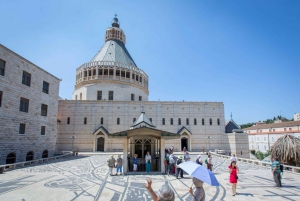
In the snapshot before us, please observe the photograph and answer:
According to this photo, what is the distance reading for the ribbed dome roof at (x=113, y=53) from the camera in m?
48.1

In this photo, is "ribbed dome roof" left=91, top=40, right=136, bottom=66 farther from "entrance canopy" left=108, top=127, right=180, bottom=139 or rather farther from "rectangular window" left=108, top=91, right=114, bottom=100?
"entrance canopy" left=108, top=127, right=180, bottom=139

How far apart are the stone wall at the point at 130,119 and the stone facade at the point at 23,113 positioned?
8778 mm

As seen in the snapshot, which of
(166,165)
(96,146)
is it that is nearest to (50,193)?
(166,165)

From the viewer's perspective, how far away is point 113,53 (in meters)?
49.4

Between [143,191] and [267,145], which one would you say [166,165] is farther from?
[267,145]

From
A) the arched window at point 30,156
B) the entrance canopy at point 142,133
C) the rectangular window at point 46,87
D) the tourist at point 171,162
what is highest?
the rectangular window at point 46,87

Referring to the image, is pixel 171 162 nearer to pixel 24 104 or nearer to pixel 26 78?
pixel 24 104

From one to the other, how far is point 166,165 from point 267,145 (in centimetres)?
5212

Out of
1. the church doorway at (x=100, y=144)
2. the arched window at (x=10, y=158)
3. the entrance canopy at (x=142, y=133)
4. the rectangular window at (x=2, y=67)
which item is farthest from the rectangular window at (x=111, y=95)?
the entrance canopy at (x=142, y=133)

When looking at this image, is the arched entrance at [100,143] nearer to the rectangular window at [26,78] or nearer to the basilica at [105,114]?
the basilica at [105,114]

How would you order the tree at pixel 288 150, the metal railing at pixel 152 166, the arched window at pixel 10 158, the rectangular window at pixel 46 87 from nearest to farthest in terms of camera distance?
the metal railing at pixel 152 166, the tree at pixel 288 150, the arched window at pixel 10 158, the rectangular window at pixel 46 87

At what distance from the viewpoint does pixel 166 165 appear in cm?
1496

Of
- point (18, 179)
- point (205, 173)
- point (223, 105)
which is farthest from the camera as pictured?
point (223, 105)

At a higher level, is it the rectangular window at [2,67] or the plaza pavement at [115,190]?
the rectangular window at [2,67]
